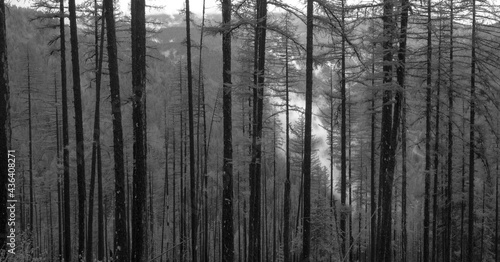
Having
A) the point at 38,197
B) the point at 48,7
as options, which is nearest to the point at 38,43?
the point at 38,197

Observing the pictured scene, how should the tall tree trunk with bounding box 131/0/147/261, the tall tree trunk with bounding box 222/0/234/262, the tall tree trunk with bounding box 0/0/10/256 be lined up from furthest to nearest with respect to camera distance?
the tall tree trunk with bounding box 222/0/234/262 < the tall tree trunk with bounding box 131/0/147/261 < the tall tree trunk with bounding box 0/0/10/256

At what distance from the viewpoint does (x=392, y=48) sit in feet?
37.0

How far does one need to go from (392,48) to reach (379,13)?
4.99 feet

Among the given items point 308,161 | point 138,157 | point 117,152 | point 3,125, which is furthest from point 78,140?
point 308,161

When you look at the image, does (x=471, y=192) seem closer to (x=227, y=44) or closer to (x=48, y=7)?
(x=227, y=44)

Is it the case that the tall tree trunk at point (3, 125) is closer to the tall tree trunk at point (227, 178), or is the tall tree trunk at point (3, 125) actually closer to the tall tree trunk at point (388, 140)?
the tall tree trunk at point (227, 178)

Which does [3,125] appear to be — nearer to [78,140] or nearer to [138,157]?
[78,140]

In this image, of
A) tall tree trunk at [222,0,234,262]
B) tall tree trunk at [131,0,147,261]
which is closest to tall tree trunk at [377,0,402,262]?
tall tree trunk at [222,0,234,262]

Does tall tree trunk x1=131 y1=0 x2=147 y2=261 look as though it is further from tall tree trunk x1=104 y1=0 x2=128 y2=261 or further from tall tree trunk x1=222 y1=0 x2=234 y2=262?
tall tree trunk x1=222 y1=0 x2=234 y2=262

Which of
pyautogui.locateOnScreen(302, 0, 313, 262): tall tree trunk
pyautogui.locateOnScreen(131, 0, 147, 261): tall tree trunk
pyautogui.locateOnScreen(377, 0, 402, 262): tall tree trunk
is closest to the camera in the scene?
pyautogui.locateOnScreen(131, 0, 147, 261): tall tree trunk

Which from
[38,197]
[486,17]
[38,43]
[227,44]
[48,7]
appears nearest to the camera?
[227,44]

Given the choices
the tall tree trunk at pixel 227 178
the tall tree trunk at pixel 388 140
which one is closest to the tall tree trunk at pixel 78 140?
the tall tree trunk at pixel 227 178

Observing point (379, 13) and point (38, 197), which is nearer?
point (379, 13)

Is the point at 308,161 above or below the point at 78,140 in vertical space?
below
